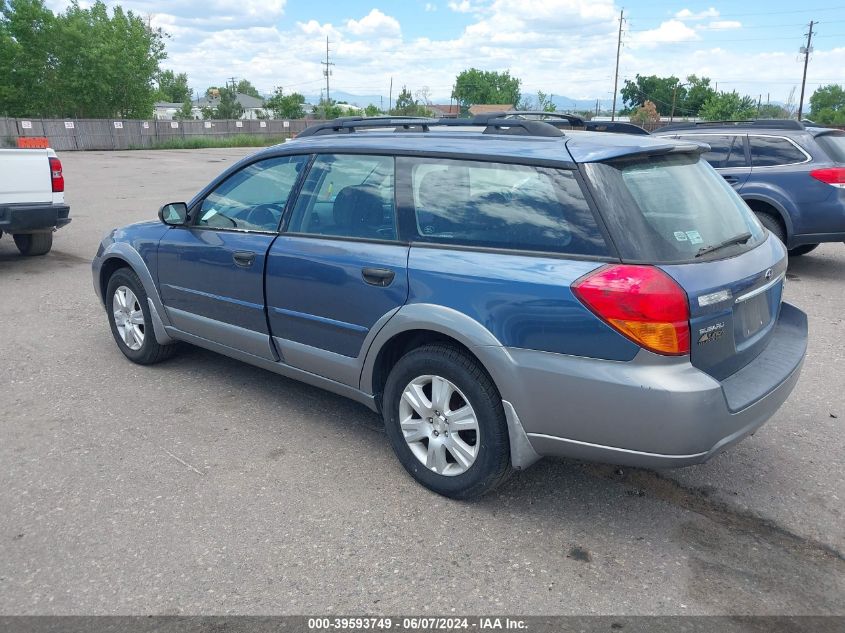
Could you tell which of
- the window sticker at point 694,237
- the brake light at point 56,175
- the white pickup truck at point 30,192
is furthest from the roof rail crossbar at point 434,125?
the brake light at point 56,175

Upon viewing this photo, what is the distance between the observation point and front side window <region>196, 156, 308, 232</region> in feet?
13.6

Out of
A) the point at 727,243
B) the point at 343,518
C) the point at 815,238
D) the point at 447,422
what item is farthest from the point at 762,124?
the point at 343,518

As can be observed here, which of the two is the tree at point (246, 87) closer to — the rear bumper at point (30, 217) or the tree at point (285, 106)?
the tree at point (285, 106)

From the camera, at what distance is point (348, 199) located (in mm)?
3814

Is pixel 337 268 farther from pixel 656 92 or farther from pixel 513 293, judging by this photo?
pixel 656 92

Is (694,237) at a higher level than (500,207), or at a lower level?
lower

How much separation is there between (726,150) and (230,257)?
6713 millimetres

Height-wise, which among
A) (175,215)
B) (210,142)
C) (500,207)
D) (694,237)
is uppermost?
(210,142)

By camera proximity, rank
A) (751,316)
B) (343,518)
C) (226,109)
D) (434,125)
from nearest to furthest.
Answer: (751,316) → (343,518) → (434,125) → (226,109)

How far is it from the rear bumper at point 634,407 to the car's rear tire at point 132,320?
3.12 m

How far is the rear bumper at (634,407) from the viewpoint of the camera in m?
2.74

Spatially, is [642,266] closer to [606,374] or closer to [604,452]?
[606,374]

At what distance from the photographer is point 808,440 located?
13.3 feet

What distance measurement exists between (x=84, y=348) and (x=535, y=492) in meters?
3.96
